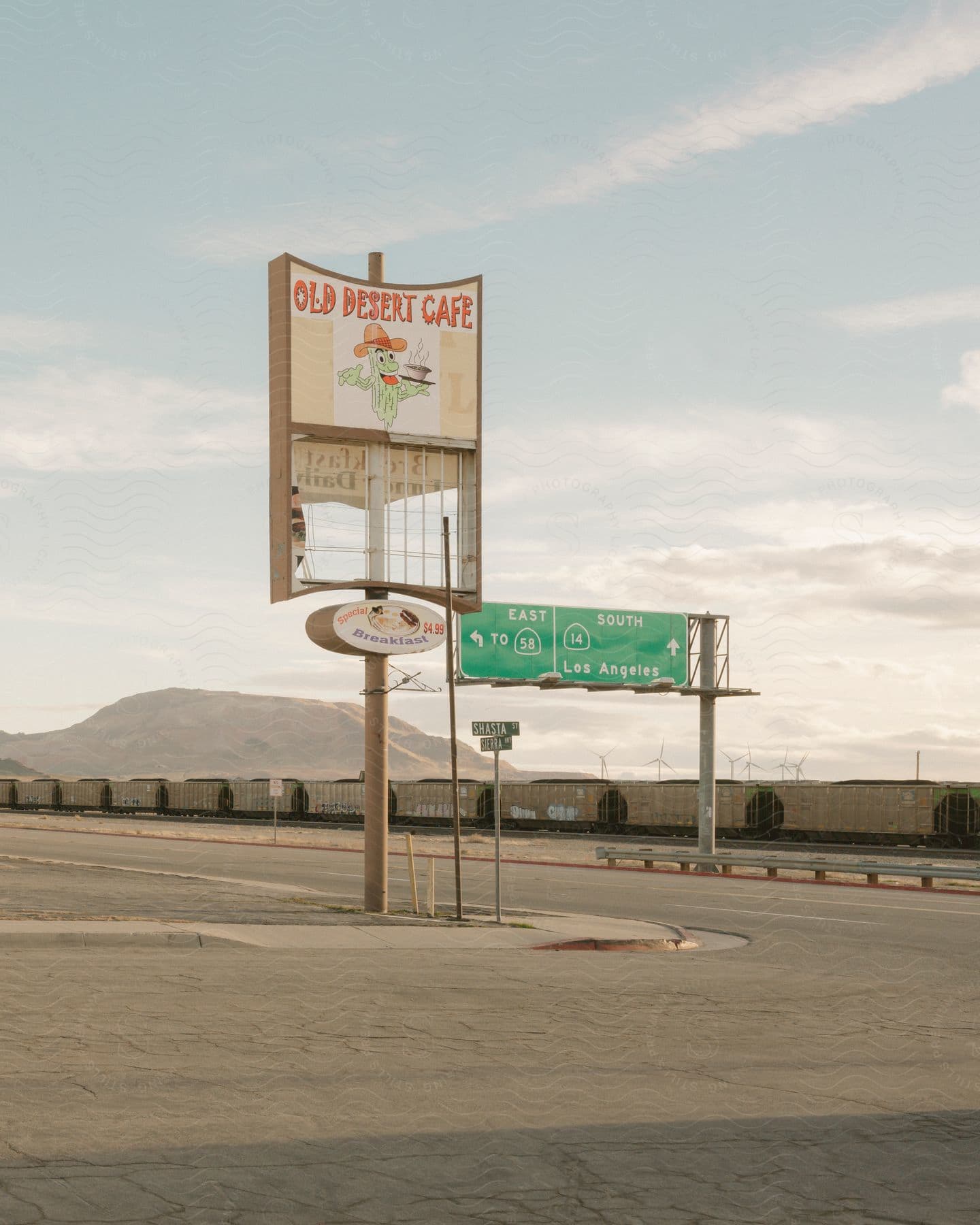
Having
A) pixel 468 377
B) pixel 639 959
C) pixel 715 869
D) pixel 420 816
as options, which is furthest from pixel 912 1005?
pixel 420 816

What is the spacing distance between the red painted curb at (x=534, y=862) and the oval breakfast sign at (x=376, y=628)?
3672 millimetres

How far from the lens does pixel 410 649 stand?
2275 cm

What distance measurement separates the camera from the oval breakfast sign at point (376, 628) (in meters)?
22.4

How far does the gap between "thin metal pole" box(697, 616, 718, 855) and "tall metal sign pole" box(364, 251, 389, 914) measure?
17.4 meters

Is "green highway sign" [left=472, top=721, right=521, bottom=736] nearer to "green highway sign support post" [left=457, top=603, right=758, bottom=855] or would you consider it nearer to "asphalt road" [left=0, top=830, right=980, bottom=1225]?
"asphalt road" [left=0, top=830, right=980, bottom=1225]

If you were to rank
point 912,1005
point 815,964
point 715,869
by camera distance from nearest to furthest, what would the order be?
point 912,1005, point 815,964, point 715,869

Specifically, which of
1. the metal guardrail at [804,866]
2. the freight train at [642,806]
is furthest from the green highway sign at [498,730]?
the freight train at [642,806]

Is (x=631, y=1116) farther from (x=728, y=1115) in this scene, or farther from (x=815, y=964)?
(x=815, y=964)

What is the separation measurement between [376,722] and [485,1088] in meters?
13.9

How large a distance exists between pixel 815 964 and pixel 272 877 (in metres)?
17.9

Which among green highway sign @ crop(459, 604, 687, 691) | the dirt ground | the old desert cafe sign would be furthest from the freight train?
the old desert cafe sign

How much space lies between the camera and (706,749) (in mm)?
39094

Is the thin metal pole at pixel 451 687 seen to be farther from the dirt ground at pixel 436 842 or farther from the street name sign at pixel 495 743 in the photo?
the dirt ground at pixel 436 842

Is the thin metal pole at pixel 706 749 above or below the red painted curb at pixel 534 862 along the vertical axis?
above
